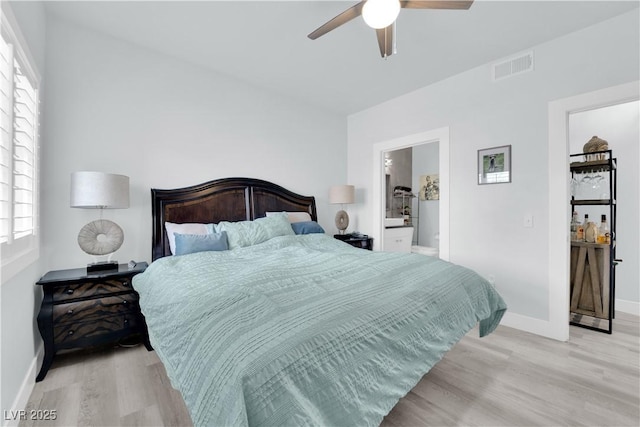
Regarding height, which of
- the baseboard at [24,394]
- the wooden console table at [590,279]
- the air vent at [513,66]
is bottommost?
the baseboard at [24,394]

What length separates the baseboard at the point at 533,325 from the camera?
2711 millimetres

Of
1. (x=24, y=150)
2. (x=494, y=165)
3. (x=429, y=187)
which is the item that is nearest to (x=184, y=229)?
(x=24, y=150)

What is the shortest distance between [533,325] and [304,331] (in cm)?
288

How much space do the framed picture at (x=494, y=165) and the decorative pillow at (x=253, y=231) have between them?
2.27m

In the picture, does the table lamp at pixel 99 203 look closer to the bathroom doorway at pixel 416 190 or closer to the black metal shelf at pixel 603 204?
the black metal shelf at pixel 603 204

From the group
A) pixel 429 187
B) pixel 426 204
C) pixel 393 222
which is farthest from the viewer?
pixel 426 204

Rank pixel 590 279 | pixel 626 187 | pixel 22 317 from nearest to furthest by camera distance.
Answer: pixel 22 317
pixel 590 279
pixel 626 187

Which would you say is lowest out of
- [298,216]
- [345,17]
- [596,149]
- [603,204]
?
[298,216]

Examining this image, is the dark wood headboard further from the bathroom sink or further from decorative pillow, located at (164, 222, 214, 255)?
the bathroom sink

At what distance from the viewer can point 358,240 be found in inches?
163

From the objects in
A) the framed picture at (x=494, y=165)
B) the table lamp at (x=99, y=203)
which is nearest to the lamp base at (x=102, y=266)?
the table lamp at (x=99, y=203)

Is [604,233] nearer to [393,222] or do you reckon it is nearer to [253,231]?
[393,222]

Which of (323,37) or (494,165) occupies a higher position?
(323,37)

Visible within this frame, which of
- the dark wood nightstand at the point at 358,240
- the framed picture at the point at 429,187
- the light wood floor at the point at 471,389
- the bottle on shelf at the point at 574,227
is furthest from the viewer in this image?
the framed picture at the point at 429,187
